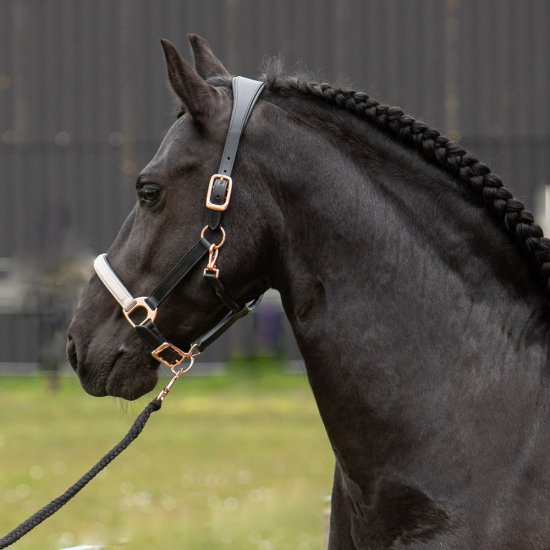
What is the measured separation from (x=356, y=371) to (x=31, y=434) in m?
8.54

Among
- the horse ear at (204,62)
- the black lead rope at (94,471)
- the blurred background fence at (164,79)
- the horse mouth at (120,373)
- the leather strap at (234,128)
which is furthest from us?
the blurred background fence at (164,79)

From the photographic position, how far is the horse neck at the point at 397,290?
2.85 metres

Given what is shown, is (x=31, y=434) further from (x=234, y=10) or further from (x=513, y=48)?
(x=513, y=48)

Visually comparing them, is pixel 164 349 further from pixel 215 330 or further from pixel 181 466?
pixel 181 466

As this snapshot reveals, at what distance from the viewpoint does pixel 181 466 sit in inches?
367

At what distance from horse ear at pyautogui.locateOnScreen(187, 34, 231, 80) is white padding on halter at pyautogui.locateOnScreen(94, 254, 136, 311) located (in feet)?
2.25

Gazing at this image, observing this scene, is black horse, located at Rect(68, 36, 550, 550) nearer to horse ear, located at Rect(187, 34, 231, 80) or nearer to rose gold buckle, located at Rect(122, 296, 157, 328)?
rose gold buckle, located at Rect(122, 296, 157, 328)

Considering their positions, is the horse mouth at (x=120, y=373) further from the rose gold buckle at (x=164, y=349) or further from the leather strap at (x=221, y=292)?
the leather strap at (x=221, y=292)

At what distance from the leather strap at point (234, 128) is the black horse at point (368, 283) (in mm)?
29

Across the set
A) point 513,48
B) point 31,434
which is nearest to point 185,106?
point 31,434

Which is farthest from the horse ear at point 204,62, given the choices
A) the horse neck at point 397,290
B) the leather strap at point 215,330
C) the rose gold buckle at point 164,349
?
the rose gold buckle at point 164,349

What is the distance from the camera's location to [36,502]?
7.77m

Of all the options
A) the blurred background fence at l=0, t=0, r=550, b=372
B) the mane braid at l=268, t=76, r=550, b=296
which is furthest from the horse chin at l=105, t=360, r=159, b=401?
the blurred background fence at l=0, t=0, r=550, b=372

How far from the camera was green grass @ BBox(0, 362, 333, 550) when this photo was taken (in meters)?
6.94
